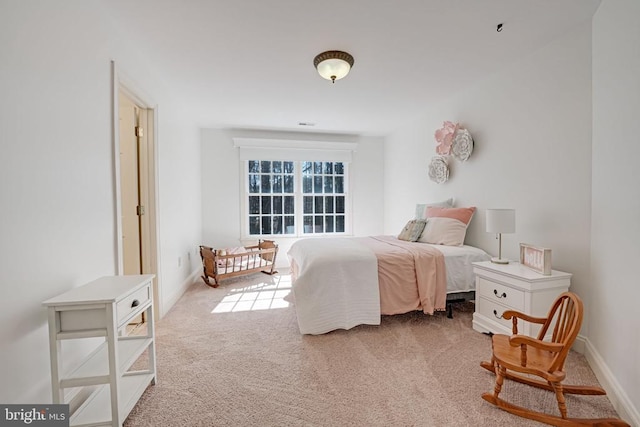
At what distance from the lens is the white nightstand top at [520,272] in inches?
84.7

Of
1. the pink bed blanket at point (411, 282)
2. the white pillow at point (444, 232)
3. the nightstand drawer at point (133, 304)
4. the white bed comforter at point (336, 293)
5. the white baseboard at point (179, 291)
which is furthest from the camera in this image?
the white pillow at point (444, 232)

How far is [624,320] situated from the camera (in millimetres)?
1630

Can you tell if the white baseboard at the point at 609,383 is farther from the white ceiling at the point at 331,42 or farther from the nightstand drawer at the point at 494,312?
the white ceiling at the point at 331,42

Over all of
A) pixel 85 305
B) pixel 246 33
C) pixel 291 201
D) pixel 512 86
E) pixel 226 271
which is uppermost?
pixel 246 33

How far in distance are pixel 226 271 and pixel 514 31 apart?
13.6 ft

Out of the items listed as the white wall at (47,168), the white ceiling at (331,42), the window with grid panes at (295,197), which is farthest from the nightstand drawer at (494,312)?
the window with grid panes at (295,197)

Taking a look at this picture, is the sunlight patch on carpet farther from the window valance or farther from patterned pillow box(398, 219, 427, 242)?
the window valance

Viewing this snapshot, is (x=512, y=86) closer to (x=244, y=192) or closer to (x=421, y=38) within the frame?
(x=421, y=38)

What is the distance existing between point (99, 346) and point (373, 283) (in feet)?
6.99

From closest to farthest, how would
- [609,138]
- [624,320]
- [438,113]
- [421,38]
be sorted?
1. [624,320]
2. [609,138]
3. [421,38]
4. [438,113]

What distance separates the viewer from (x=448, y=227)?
329cm

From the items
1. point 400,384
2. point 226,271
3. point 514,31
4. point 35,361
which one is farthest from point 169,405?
point 514,31

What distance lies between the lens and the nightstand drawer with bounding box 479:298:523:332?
92.1 inches

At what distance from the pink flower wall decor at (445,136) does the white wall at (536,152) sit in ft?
0.43
